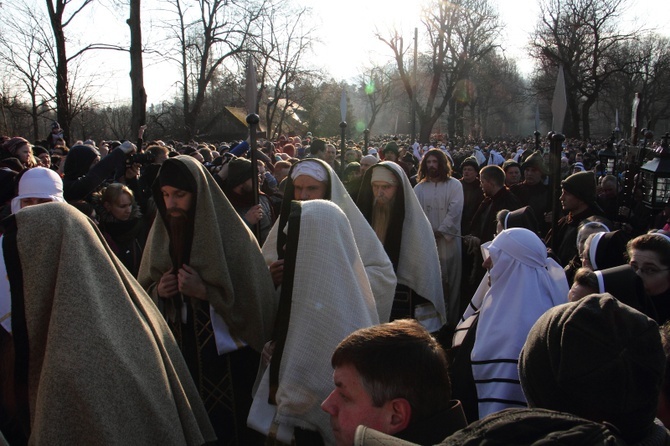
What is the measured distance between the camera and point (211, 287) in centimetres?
291

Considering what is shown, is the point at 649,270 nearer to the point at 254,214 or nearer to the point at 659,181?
the point at 254,214

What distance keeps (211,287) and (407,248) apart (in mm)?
1866

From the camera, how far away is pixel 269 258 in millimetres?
3568

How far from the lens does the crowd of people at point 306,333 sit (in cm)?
150

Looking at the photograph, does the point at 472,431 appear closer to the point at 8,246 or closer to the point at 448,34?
the point at 8,246

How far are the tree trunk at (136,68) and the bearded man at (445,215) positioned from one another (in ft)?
25.8

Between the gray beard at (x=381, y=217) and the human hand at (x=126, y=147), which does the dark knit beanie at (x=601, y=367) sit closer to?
the gray beard at (x=381, y=217)

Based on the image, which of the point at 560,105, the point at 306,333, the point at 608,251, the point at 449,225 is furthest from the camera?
the point at 449,225

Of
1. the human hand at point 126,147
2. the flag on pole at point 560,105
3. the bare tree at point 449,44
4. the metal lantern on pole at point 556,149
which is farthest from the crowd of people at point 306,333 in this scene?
the bare tree at point 449,44

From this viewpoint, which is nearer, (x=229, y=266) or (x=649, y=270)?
(x=229, y=266)

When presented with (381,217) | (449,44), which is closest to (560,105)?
(381,217)

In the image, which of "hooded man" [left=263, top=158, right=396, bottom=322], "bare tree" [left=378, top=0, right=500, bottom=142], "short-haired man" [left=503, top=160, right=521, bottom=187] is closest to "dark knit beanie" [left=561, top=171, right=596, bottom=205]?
"hooded man" [left=263, top=158, right=396, bottom=322]

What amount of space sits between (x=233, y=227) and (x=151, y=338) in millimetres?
1035

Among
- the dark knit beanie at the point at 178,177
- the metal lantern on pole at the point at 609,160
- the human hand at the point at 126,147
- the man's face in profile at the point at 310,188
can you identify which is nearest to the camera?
the dark knit beanie at the point at 178,177
